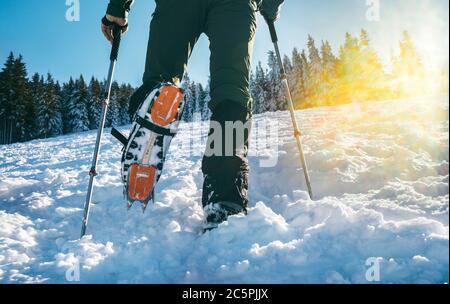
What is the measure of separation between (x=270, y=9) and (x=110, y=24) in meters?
1.64

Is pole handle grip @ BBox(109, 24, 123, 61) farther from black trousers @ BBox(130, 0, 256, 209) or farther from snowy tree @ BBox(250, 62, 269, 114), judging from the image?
snowy tree @ BBox(250, 62, 269, 114)

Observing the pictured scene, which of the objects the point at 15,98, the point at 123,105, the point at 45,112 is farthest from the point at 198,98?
the point at 15,98

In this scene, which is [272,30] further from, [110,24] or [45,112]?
[45,112]

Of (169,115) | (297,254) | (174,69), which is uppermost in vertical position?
(174,69)

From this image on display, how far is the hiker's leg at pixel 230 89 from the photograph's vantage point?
6.91ft

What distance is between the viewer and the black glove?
3.31m

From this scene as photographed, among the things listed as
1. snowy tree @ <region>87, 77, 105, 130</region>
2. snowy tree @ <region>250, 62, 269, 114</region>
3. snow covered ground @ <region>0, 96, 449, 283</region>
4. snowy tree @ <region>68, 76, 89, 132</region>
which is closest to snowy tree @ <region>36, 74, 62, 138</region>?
snowy tree @ <region>68, 76, 89, 132</region>

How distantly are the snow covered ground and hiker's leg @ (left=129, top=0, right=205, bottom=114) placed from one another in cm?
104

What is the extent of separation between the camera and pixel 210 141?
2.22 metres
